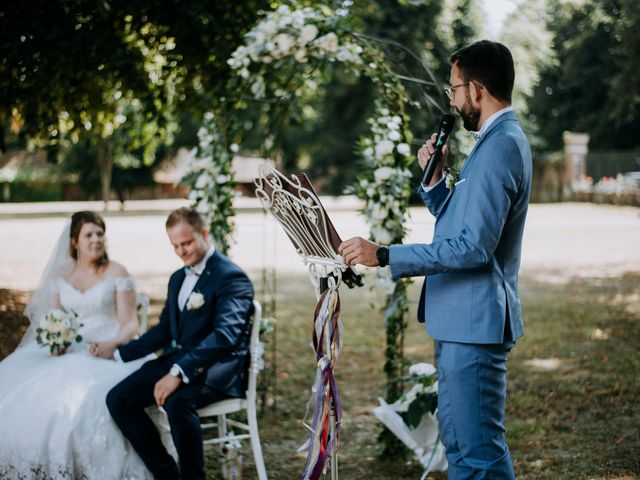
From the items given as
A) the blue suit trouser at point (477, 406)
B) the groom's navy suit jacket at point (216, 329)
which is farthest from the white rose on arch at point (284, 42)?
the blue suit trouser at point (477, 406)

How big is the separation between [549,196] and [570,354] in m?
27.1

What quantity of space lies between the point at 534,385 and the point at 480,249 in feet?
13.5

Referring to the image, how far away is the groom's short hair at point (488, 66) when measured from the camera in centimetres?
263

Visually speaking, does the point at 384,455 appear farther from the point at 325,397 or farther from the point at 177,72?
the point at 177,72

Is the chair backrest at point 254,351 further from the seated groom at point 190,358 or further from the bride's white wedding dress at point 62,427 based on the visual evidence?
the bride's white wedding dress at point 62,427

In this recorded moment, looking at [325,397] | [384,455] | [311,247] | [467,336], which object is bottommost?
[384,455]

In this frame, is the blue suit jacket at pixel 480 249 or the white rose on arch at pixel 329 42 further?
the white rose on arch at pixel 329 42

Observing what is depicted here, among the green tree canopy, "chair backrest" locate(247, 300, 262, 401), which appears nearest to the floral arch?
"chair backrest" locate(247, 300, 262, 401)

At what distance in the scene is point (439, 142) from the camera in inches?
113

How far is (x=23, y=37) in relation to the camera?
652 centimetres

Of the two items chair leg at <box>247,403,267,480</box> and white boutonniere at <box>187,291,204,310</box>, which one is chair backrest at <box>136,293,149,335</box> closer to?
white boutonniere at <box>187,291,204,310</box>

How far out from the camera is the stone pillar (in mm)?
32031

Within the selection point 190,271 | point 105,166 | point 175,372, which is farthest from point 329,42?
point 105,166

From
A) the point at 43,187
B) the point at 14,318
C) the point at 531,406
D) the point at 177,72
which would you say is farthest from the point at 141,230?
the point at 43,187
